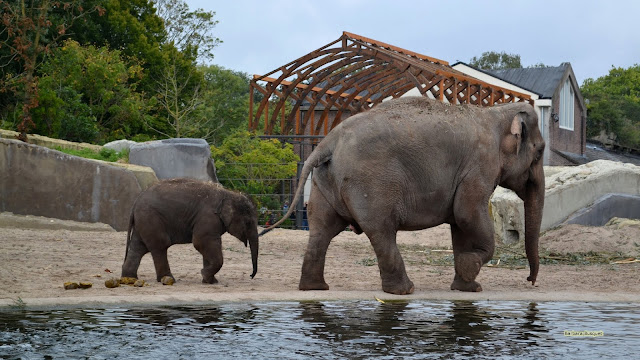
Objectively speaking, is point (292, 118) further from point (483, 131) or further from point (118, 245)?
point (483, 131)

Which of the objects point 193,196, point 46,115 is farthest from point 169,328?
point 46,115

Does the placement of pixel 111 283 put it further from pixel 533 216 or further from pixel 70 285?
pixel 533 216

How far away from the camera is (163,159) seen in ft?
62.6

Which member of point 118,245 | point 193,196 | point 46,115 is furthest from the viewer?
point 46,115

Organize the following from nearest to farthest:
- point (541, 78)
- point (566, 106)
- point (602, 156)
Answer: point (541, 78) → point (566, 106) → point (602, 156)

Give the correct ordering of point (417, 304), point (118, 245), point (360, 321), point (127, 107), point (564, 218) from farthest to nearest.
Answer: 1. point (127, 107)
2. point (564, 218)
3. point (118, 245)
4. point (417, 304)
5. point (360, 321)

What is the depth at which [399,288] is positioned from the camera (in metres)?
9.17

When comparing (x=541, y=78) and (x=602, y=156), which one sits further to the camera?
(x=602, y=156)

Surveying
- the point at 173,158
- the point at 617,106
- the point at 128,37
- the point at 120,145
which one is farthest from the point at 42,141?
the point at 617,106

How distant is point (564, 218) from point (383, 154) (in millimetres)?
8514

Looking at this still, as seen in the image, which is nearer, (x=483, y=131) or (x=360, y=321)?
(x=360, y=321)

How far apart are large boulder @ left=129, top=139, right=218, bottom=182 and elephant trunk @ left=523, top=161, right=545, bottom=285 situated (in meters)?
10.2

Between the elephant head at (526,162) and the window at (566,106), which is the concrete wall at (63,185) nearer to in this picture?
the elephant head at (526,162)

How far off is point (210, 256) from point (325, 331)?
135 inches
